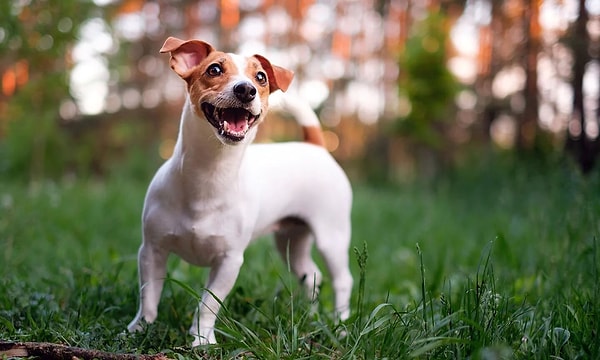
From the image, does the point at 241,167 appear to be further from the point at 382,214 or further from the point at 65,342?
the point at 382,214

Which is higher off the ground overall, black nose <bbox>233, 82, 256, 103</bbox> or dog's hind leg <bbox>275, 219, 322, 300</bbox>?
black nose <bbox>233, 82, 256, 103</bbox>

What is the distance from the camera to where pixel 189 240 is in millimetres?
2529

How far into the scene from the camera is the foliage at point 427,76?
12336 millimetres

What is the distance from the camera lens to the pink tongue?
7.75 feet

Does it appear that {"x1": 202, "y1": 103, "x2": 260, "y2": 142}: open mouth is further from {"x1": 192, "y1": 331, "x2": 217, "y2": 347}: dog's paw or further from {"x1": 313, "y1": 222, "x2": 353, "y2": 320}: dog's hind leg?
{"x1": 313, "y1": 222, "x2": 353, "y2": 320}: dog's hind leg

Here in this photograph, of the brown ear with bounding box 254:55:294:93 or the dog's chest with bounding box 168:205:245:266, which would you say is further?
the brown ear with bounding box 254:55:294:93

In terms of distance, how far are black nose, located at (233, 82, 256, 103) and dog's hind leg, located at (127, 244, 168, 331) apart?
0.82 metres

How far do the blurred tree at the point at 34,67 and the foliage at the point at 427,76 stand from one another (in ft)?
22.8

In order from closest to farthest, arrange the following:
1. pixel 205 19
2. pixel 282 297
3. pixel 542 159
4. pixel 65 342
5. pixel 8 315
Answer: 1. pixel 65 342
2. pixel 8 315
3. pixel 282 297
4. pixel 542 159
5. pixel 205 19

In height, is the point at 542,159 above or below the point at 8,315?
below

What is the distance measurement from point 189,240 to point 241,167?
1.34ft

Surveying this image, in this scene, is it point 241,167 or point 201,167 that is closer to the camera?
point 201,167

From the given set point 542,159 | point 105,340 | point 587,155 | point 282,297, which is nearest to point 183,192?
point 105,340

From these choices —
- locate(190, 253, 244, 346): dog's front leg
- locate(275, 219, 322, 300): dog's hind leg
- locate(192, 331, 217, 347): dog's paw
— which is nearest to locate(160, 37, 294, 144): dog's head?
locate(190, 253, 244, 346): dog's front leg
